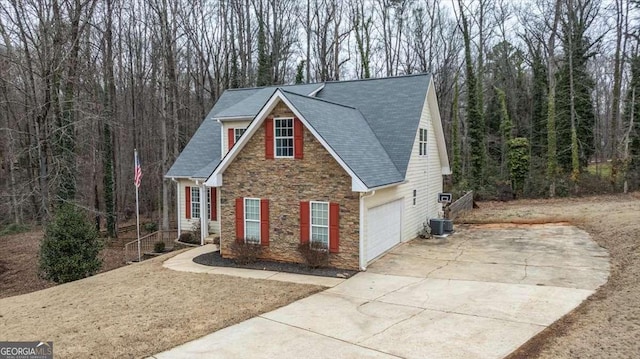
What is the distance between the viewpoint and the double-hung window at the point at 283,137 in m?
13.6

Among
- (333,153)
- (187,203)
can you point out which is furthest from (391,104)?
(187,203)

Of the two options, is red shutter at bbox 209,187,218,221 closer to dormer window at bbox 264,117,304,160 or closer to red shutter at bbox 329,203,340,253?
dormer window at bbox 264,117,304,160

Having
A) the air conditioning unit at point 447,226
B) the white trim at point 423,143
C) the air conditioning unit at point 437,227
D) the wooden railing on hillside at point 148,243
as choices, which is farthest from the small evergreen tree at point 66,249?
the air conditioning unit at point 447,226

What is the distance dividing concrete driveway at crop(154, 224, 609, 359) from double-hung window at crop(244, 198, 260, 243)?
4.06 metres

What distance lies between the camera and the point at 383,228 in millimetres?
14586

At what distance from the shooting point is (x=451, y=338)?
24.6 feet

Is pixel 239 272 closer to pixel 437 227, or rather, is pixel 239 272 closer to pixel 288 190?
pixel 288 190

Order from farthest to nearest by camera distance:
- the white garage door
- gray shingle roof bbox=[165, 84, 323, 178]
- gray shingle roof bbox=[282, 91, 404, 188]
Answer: gray shingle roof bbox=[165, 84, 323, 178] → the white garage door → gray shingle roof bbox=[282, 91, 404, 188]

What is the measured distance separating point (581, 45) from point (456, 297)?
3021 cm

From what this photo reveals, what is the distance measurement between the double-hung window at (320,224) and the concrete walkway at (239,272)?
1318 mm

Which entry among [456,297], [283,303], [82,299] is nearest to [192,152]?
[82,299]

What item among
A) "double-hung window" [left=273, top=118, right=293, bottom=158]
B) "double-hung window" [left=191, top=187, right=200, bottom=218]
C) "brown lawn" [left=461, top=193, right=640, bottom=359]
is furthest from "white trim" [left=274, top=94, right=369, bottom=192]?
"double-hung window" [left=191, top=187, right=200, bottom=218]

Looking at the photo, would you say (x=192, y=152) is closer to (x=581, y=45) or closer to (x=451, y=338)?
(x=451, y=338)

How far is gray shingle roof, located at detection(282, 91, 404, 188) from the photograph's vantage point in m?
12.9
